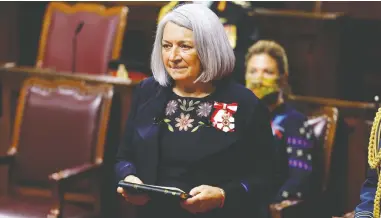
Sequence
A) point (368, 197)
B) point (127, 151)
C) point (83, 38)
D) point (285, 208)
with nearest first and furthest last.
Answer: point (368, 197) < point (127, 151) < point (285, 208) < point (83, 38)

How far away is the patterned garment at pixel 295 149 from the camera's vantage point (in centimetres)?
241

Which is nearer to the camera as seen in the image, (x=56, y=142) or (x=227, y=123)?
(x=227, y=123)

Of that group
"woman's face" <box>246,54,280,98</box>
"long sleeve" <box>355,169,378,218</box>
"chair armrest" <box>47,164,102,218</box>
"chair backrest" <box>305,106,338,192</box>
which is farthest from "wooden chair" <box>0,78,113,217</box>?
"long sleeve" <box>355,169,378,218</box>

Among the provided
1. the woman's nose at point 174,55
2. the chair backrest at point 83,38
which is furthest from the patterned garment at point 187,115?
the chair backrest at point 83,38

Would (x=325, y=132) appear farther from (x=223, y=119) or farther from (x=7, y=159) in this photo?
(x=7, y=159)

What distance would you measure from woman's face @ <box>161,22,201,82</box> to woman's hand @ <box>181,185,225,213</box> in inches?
11.7

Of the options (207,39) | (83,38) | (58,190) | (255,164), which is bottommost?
(58,190)

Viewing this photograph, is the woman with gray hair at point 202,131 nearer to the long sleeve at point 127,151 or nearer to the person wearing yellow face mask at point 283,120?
the long sleeve at point 127,151

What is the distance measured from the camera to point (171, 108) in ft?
6.06

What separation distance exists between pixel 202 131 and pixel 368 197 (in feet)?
1.47

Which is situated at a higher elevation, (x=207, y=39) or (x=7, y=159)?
(x=207, y=39)

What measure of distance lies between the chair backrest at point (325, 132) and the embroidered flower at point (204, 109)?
2.65 ft

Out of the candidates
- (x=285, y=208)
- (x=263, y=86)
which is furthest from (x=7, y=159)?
(x=285, y=208)

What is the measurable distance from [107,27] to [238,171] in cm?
190
